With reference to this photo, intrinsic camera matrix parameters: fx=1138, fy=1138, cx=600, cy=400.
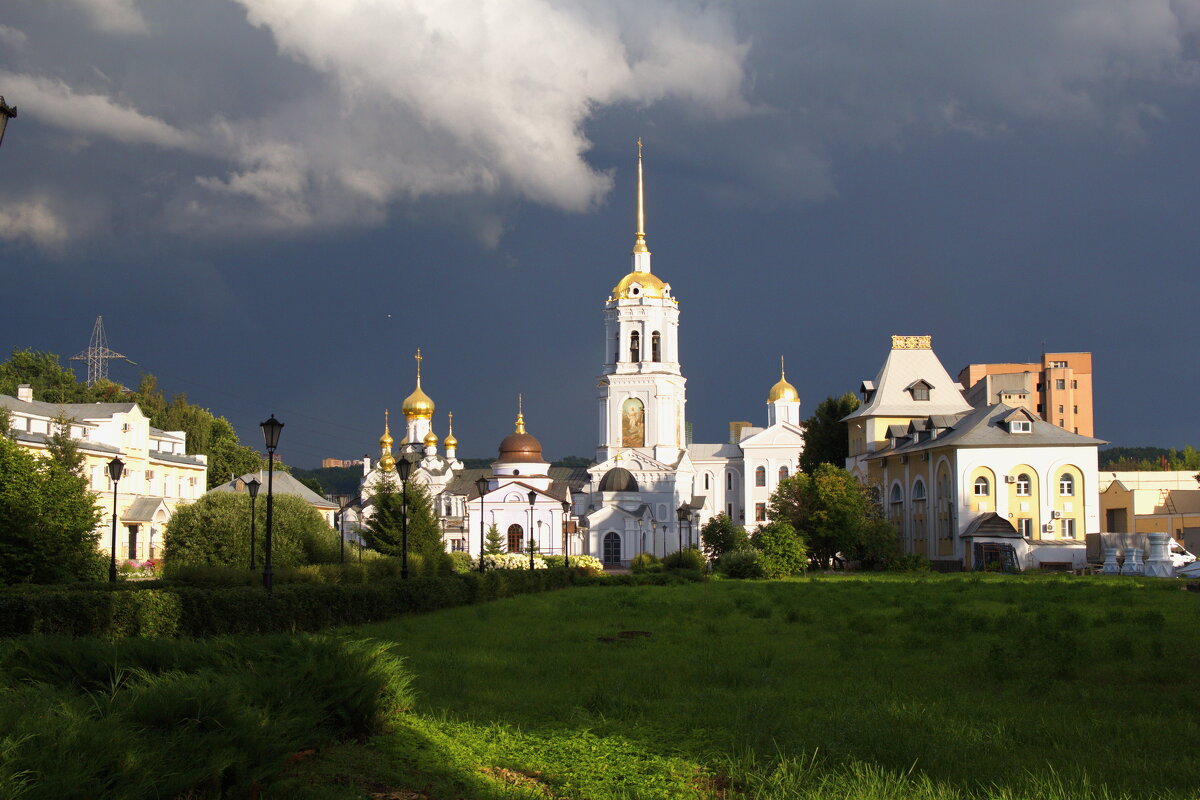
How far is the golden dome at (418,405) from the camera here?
317 ft

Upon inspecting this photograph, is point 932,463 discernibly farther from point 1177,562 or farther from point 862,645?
point 862,645

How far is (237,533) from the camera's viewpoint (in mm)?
40188

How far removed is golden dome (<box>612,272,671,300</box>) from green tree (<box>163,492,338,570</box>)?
5325 cm

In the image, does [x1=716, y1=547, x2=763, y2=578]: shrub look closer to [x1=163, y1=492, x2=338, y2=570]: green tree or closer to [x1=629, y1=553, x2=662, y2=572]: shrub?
[x1=629, y1=553, x2=662, y2=572]: shrub

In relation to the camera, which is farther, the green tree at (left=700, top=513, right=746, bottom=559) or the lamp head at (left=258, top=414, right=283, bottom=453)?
the green tree at (left=700, top=513, right=746, bottom=559)

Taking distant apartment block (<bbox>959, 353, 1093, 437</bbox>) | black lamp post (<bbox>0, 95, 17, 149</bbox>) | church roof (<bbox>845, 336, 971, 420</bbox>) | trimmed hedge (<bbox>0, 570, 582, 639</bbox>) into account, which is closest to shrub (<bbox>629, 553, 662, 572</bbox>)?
church roof (<bbox>845, 336, 971, 420</bbox>)

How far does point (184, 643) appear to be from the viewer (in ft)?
30.2

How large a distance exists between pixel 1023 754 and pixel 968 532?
1842 inches

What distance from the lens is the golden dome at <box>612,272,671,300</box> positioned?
9256 centimetres

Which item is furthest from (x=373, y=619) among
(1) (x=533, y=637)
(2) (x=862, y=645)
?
(2) (x=862, y=645)

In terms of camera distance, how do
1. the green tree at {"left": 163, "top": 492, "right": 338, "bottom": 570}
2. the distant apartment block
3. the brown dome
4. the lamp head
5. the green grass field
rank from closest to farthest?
the green grass field < the lamp head < the green tree at {"left": 163, "top": 492, "right": 338, "bottom": 570} < the brown dome < the distant apartment block

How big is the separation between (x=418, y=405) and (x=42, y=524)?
66.5 meters

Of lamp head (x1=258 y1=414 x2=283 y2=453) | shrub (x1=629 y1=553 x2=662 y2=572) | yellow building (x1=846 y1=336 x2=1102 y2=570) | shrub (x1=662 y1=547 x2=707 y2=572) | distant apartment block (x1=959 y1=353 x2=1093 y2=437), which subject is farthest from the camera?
distant apartment block (x1=959 y1=353 x2=1093 y2=437)

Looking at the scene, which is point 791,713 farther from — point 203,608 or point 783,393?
point 783,393
